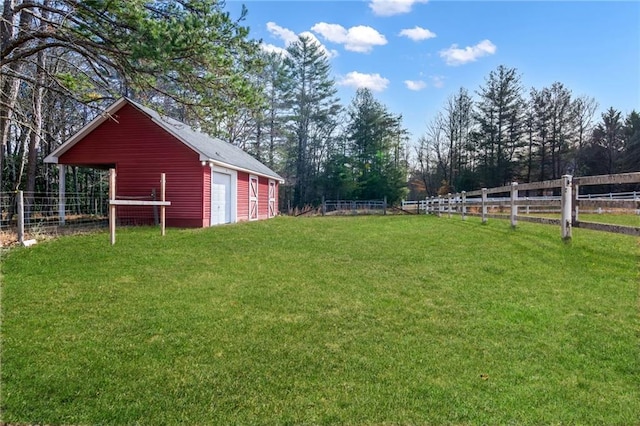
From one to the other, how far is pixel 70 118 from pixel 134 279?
1797cm

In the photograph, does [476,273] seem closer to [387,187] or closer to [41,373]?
[41,373]

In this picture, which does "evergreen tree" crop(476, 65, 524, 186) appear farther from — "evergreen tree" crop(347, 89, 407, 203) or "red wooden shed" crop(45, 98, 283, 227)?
"red wooden shed" crop(45, 98, 283, 227)

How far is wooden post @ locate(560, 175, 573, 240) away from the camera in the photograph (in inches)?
222

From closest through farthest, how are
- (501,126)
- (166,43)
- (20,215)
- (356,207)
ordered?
(166,43) → (20,215) → (356,207) → (501,126)

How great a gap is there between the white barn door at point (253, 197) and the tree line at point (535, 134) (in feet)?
71.3

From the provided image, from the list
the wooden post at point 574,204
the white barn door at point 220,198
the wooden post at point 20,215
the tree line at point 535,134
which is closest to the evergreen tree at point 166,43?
the wooden post at point 20,215

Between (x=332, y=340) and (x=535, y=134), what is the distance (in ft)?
115

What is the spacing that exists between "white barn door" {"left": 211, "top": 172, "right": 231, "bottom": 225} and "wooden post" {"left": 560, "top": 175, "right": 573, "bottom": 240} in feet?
32.9

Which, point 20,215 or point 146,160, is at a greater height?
point 146,160

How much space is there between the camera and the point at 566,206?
5.72 metres

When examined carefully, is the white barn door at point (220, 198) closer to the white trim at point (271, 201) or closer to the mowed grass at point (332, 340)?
the white trim at point (271, 201)

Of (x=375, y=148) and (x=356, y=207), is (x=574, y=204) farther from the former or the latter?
(x=375, y=148)

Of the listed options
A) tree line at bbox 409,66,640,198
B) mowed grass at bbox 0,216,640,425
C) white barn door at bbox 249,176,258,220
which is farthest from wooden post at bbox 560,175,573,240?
tree line at bbox 409,66,640,198

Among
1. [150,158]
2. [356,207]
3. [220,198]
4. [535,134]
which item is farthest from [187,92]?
[535,134]
